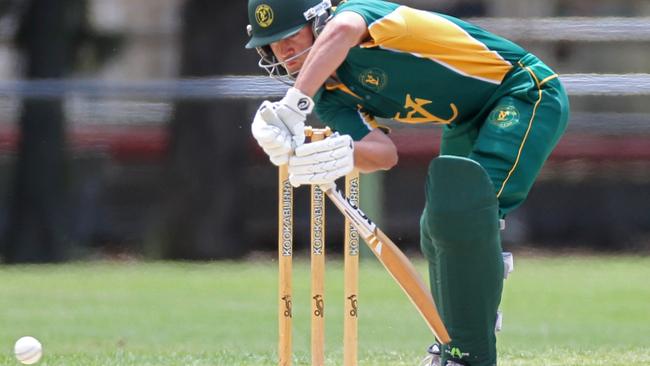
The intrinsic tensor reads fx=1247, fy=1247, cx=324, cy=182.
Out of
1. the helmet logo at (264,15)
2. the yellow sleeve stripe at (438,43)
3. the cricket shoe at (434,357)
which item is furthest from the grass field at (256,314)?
the helmet logo at (264,15)

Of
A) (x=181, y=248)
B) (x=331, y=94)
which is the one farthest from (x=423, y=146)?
(x=331, y=94)

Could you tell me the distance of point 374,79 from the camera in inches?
119

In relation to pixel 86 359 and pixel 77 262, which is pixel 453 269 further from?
pixel 77 262

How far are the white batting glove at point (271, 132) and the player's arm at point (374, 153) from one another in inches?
13.9

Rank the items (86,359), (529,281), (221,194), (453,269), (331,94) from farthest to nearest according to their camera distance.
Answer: (221,194) → (529,281) → (86,359) → (331,94) → (453,269)

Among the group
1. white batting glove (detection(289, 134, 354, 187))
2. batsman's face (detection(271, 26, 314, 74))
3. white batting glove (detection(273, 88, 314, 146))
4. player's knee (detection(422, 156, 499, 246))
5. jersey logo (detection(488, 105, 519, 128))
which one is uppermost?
batsman's face (detection(271, 26, 314, 74))

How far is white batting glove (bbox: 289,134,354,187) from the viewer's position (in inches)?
109

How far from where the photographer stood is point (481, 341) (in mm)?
2908

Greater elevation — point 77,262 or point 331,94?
point 331,94

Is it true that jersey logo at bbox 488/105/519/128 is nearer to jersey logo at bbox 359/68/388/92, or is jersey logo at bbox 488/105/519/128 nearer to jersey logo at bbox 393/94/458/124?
jersey logo at bbox 393/94/458/124

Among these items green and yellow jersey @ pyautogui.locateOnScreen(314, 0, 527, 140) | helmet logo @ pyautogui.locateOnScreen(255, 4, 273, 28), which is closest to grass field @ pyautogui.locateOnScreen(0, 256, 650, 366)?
green and yellow jersey @ pyautogui.locateOnScreen(314, 0, 527, 140)

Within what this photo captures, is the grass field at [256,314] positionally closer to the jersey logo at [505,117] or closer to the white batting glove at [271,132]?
the jersey logo at [505,117]

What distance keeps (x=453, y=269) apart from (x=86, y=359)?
1866 mm

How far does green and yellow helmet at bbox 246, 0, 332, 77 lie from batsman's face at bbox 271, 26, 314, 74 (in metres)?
0.01
